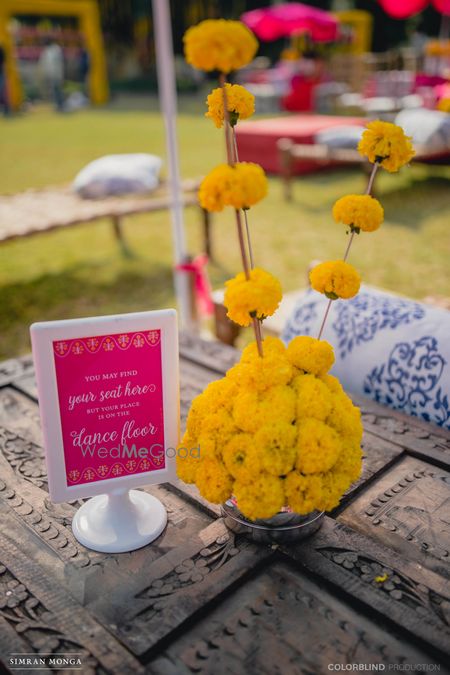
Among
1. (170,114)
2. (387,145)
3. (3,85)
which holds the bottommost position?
(387,145)

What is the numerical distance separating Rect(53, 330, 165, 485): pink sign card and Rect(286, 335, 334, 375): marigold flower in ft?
0.84

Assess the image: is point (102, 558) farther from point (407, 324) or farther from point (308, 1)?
point (308, 1)

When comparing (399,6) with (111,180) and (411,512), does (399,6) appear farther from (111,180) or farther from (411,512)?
(411,512)

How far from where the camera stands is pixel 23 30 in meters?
21.9

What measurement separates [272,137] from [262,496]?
292 inches

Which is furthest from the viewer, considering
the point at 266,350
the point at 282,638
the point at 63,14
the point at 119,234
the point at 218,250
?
the point at 63,14

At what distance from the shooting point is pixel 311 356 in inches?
38.1

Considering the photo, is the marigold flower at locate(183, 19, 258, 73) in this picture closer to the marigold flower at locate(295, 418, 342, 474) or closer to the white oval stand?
the marigold flower at locate(295, 418, 342, 474)

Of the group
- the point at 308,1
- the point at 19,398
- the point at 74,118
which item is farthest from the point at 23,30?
the point at 19,398

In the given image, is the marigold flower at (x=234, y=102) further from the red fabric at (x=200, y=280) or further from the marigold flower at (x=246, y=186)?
the red fabric at (x=200, y=280)

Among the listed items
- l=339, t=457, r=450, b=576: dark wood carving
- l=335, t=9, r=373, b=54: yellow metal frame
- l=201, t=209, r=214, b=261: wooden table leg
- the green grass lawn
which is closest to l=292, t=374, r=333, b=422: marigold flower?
l=339, t=457, r=450, b=576: dark wood carving

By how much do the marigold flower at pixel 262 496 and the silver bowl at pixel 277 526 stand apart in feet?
0.41

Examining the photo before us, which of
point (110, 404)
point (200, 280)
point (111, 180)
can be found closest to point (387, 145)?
point (110, 404)

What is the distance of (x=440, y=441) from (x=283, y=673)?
75cm
